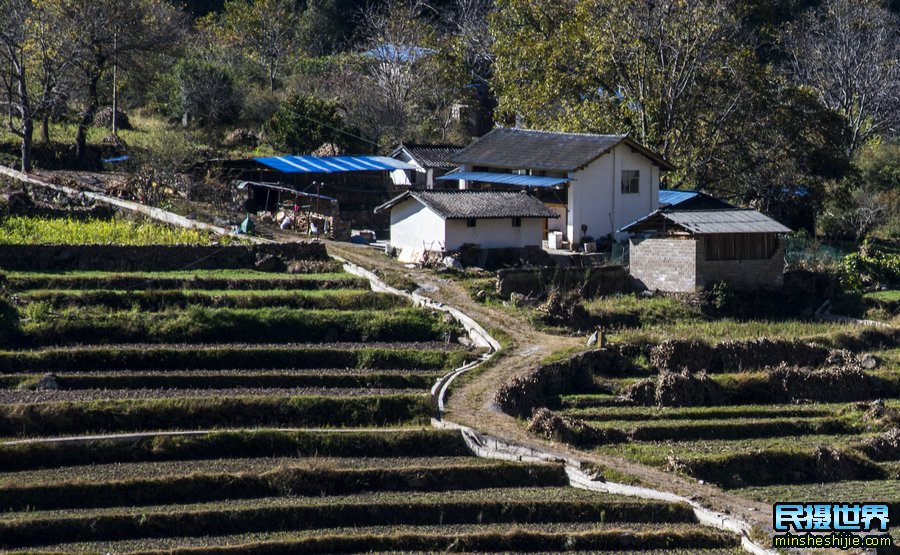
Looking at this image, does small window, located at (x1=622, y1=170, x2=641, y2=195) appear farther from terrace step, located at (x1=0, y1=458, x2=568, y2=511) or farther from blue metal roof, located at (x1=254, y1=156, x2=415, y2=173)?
terrace step, located at (x1=0, y1=458, x2=568, y2=511)

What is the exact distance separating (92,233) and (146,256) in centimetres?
288

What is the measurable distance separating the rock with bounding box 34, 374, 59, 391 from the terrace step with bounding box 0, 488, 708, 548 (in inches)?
258

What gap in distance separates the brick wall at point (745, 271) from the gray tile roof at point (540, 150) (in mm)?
6273

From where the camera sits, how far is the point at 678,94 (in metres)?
45.9

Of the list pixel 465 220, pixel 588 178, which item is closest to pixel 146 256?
pixel 465 220

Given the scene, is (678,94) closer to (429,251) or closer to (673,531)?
(429,251)

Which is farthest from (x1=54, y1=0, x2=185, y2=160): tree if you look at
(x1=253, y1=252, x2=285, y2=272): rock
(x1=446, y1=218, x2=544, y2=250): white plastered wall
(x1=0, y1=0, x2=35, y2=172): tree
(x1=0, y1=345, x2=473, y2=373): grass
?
(x1=0, y1=345, x2=473, y2=373): grass

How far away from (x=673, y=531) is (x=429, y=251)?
19.4m

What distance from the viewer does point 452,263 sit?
3731 centimetres

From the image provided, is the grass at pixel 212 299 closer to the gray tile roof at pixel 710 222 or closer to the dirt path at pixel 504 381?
the dirt path at pixel 504 381

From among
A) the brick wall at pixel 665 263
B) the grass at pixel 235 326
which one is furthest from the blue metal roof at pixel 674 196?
the grass at pixel 235 326

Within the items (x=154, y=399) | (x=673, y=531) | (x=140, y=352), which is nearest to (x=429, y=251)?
(x=140, y=352)

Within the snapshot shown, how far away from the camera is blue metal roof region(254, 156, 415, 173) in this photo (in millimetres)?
46281

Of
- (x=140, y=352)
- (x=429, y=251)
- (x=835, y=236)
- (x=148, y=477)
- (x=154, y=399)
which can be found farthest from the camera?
(x=835, y=236)
